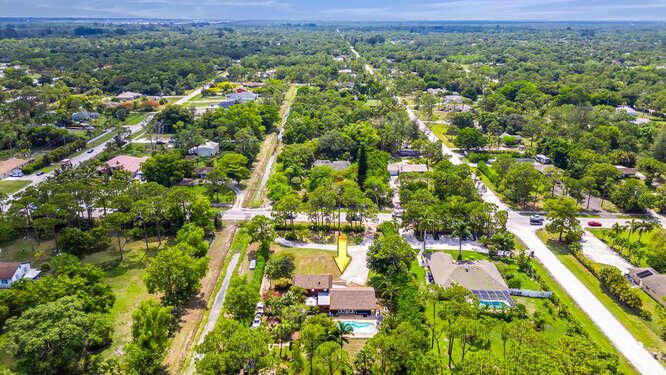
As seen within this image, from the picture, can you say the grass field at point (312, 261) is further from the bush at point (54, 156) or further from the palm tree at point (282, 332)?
the bush at point (54, 156)

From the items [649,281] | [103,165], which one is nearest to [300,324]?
[649,281]

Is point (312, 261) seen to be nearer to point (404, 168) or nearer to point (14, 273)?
point (14, 273)

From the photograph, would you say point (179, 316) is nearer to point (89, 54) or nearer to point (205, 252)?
point (205, 252)

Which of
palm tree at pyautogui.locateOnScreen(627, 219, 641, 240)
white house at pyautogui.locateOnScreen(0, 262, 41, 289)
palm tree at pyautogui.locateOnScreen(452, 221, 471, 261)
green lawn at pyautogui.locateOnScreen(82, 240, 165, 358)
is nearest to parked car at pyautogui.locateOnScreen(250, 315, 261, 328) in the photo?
green lawn at pyautogui.locateOnScreen(82, 240, 165, 358)

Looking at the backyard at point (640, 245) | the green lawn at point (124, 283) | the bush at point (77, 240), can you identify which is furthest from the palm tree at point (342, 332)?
the backyard at point (640, 245)

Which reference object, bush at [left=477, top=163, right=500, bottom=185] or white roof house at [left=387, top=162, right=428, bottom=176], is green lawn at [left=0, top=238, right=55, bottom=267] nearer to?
white roof house at [left=387, top=162, right=428, bottom=176]

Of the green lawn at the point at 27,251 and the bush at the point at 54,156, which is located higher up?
the bush at the point at 54,156

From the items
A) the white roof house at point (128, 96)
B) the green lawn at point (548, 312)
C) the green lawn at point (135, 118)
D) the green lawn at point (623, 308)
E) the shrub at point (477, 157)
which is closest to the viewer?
the green lawn at point (548, 312)
